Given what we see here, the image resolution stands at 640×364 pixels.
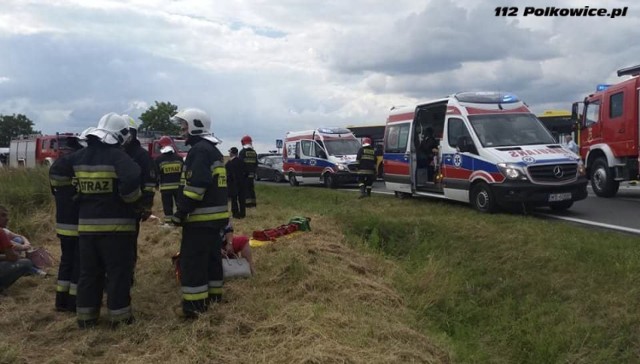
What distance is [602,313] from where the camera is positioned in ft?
17.1

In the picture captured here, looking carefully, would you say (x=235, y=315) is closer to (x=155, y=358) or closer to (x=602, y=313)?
(x=155, y=358)

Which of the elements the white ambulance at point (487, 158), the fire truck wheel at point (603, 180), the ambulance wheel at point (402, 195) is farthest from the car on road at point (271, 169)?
the fire truck wheel at point (603, 180)

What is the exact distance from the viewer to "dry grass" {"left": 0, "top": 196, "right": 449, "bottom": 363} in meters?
4.25

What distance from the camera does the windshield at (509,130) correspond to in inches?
416

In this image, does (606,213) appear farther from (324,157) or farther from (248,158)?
(324,157)

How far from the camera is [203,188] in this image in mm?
4867

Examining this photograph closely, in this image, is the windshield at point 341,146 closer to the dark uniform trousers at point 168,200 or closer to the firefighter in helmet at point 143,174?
the dark uniform trousers at point 168,200

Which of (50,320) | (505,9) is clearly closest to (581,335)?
(50,320)

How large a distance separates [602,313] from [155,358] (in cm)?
396

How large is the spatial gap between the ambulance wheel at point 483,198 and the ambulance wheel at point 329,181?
8946mm

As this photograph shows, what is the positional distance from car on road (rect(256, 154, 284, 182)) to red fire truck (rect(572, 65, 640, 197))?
14.6 metres

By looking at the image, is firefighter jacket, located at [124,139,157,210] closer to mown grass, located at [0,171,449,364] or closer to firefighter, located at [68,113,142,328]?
firefighter, located at [68,113,142,328]

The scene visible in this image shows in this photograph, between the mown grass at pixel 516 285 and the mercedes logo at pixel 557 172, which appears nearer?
the mown grass at pixel 516 285

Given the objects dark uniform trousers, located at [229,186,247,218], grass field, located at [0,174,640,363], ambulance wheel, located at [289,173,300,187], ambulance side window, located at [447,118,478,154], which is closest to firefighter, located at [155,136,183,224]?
grass field, located at [0,174,640,363]
